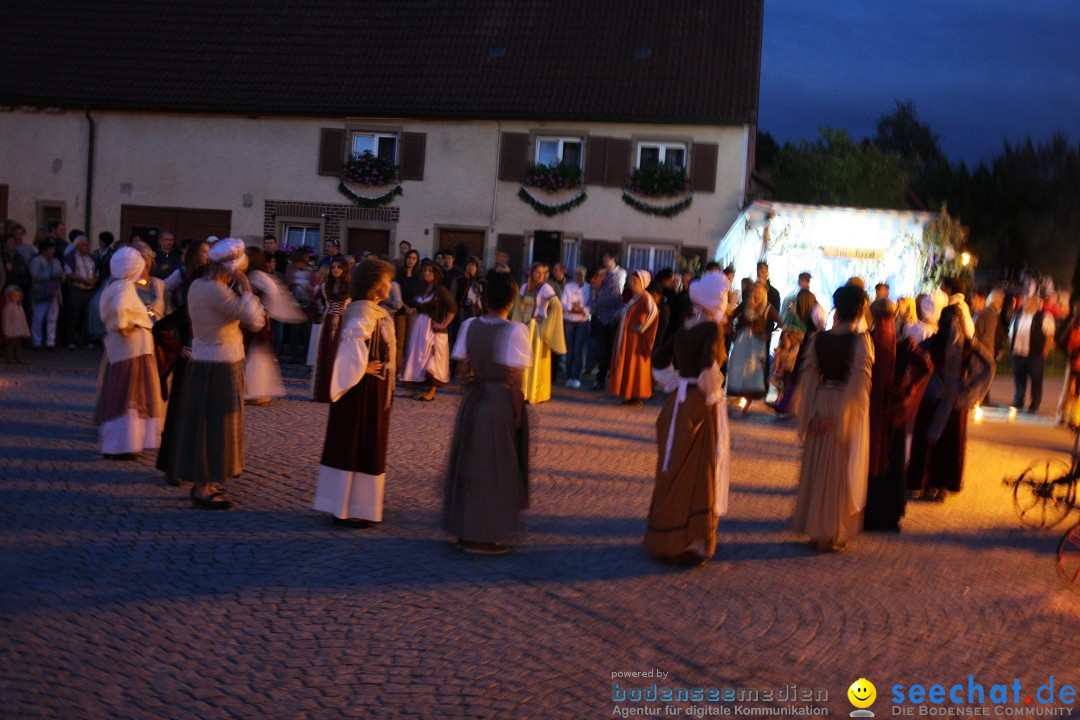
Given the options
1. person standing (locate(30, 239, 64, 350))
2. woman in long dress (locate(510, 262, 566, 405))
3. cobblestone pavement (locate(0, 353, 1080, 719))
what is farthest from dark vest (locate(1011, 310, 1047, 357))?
person standing (locate(30, 239, 64, 350))

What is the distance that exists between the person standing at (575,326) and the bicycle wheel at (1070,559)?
10505 mm

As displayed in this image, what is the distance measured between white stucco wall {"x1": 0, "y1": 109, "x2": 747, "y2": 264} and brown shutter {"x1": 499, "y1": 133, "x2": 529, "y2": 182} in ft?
0.66

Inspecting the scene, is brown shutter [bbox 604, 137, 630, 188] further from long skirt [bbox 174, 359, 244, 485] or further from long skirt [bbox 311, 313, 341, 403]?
long skirt [bbox 174, 359, 244, 485]

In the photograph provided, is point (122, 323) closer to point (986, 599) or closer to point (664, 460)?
point (664, 460)

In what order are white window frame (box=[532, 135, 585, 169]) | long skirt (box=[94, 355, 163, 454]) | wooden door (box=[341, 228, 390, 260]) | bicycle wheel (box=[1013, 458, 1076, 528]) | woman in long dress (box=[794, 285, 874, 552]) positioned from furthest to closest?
wooden door (box=[341, 228, 390, 260])
white window frame (box=[532, 135, 585, 169])
long skirt (box=[94, 355, 163, 454])
bicycle wheel (box=[1013, 458, 1076, 528])
woman in long dress (box=[794, 285, 874, 552])

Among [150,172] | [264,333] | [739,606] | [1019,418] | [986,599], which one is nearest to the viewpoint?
[739,606]

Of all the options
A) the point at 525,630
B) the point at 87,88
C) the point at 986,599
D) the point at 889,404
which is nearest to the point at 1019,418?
the point at 889,404

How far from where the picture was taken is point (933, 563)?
7.94m

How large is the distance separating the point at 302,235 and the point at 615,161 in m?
8.27

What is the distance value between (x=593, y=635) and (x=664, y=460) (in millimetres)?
1831

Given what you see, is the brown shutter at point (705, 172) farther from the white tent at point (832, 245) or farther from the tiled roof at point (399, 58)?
the white tent at point (832, 245)

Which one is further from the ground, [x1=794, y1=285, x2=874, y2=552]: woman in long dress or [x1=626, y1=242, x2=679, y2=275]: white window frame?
[x1=626, y1=242, x2=679, y2=275]: white window frame

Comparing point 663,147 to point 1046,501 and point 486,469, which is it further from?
point 486,469

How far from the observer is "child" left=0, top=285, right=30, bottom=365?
53.5ft
